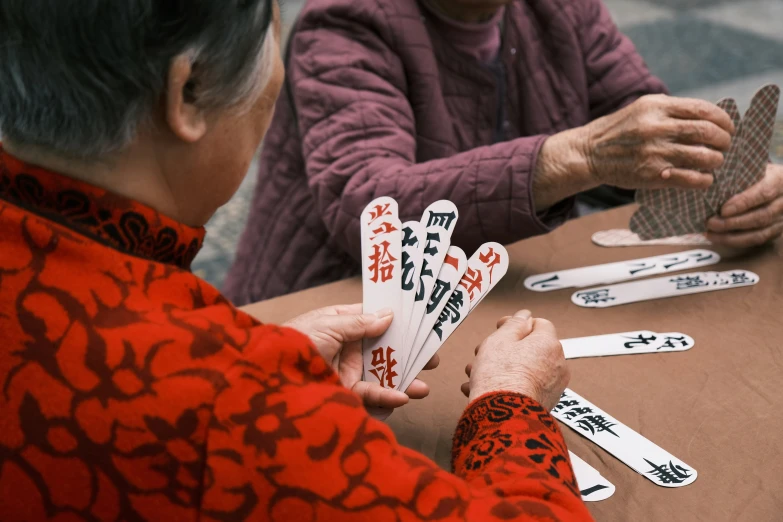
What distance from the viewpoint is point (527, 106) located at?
196 centimetres

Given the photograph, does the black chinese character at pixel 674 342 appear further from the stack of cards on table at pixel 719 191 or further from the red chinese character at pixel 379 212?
the red chinese character at pixel 379 212

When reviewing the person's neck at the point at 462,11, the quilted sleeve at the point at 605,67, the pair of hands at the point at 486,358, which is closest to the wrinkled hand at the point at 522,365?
the pair of hands at the point at 486,358

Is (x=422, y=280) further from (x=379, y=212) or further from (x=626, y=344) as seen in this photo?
(x=626, y=344)

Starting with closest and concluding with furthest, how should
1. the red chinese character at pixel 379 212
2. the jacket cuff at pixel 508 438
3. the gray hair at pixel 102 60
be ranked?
the gray hair at pixel 102 60 → the jacket cuff at pixel 508 438 → the red chinese character at pixel 379 212

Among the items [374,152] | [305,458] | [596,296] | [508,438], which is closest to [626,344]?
[596,296]

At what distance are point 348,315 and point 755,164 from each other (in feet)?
3.15

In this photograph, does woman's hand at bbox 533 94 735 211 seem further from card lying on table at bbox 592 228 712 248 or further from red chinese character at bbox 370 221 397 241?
red chinese character at bbox 370 221 397 241

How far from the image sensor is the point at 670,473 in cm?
111

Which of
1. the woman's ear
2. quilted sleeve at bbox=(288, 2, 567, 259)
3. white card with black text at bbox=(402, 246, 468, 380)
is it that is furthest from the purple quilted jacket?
the woman's ear

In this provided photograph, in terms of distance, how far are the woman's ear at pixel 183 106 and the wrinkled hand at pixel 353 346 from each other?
→ 405mm

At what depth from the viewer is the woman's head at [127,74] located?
744 mm

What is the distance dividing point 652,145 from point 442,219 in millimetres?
456

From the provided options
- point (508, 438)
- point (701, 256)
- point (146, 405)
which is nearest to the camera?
point (146, 405)

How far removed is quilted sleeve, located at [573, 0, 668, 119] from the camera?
2031 mm
